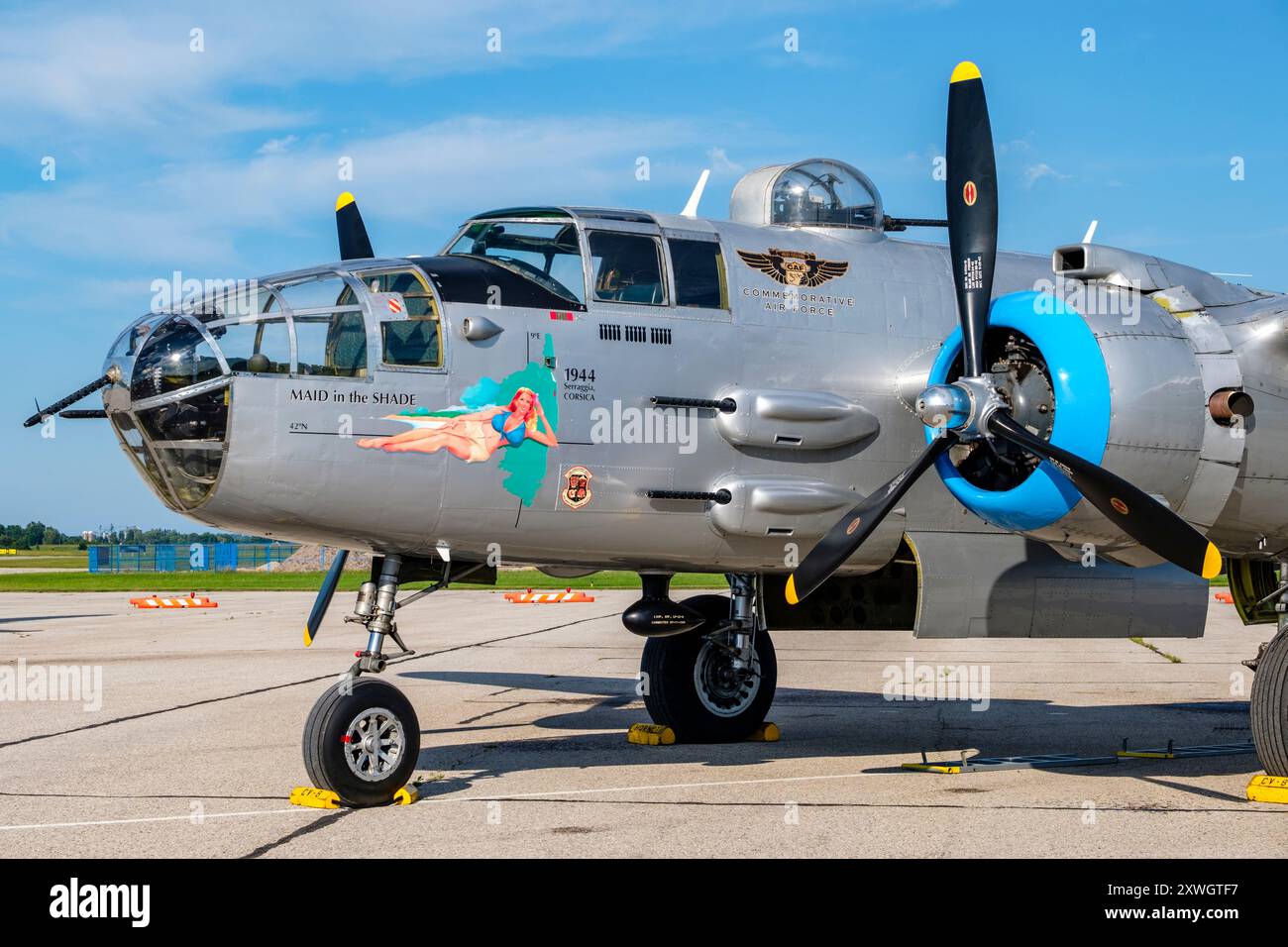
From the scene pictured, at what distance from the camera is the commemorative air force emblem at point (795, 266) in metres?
11.9

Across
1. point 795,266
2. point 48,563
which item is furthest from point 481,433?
point 48,563

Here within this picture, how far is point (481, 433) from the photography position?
10570mm

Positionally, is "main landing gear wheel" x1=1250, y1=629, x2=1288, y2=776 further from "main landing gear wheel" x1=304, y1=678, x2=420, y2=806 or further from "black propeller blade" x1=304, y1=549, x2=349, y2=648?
"black propeller blade" x1=304, y1=549, x2=349, y2=648

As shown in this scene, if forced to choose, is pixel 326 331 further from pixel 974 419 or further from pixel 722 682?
pixel 722 682

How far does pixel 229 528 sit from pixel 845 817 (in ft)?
17.0

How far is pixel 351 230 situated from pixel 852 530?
21.9 ft

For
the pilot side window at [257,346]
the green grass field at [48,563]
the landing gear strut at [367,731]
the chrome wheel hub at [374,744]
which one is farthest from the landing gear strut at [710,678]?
the green grass field at [48,563]

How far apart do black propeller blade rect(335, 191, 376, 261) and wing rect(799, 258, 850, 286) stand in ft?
16.1

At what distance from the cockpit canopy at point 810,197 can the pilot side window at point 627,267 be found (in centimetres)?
157

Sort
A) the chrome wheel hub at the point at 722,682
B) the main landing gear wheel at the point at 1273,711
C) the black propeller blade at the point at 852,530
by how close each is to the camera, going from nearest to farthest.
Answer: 1. the main landing gear wheel at the point at 1273,711
2. the black propeller blade at the point at 852,530
3. the chrome wheel hub at the point at 722,682

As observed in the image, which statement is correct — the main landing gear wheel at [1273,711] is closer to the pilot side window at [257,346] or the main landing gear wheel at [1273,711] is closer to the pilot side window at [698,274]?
the pilot side window at [698,274]
